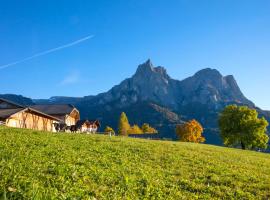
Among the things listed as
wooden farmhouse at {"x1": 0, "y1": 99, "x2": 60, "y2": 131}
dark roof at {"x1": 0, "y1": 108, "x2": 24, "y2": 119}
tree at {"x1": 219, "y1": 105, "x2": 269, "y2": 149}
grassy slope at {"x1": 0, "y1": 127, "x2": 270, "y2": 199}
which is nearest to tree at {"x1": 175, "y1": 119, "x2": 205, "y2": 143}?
tree at {"x1": 219, "y1": 105, "x2": 269, "y2": 149}

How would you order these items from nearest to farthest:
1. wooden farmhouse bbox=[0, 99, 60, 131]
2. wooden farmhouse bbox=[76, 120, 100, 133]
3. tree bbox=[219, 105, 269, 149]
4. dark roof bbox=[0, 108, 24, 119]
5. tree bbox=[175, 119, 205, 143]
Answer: dark roof bbox=[0, 108, 24, 119] < wooden farmhouse bbox=[0, 99, 60, 131] < tree bbox=[219, 105, 269, 149] < wooden farmhouse bbox=[76, 120, 100, 133] < tree bbox=[175, 119, 205, 143]

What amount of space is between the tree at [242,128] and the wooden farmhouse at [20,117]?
147 ft

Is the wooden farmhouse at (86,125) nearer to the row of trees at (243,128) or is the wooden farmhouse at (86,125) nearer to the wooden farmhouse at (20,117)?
the wooden farmhouse at (20,117)

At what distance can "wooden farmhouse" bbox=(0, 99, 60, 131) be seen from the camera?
6285 centimetres

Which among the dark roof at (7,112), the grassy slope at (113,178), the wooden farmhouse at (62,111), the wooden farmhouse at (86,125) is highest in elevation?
the wooden farmhouse at (62,111)

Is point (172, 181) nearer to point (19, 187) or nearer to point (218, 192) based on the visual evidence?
point (218, 192)

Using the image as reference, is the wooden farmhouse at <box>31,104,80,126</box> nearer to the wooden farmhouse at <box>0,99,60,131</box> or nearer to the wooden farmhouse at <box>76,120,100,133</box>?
the wooden farmhouse at <box>76,120,100,133</box>

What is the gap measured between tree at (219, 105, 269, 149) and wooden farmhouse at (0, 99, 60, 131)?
147ft

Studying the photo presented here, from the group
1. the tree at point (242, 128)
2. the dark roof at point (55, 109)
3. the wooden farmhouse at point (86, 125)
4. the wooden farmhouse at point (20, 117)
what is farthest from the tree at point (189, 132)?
the wooden farmhouse at point (20, 117)

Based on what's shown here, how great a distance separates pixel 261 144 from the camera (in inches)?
3238

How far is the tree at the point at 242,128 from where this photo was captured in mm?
82125

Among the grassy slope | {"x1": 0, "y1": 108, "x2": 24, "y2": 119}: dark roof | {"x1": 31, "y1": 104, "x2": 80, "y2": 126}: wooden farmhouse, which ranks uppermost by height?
{"x1": 31, "y1": 104, "x2": 80, "y2": 126}: wooden farmhouse

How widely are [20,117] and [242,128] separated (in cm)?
5256

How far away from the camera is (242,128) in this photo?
8325 centimetres
